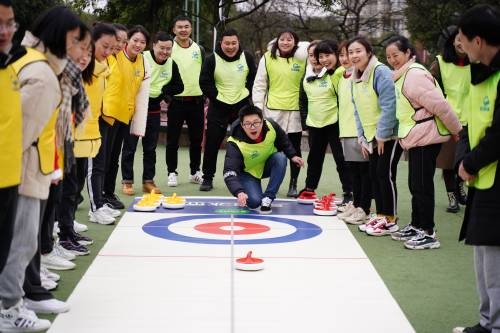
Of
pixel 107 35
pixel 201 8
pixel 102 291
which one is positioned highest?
pixel 201 8

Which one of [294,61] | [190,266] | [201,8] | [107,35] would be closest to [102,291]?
[190,266]

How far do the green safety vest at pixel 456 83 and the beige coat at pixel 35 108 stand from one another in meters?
4.11

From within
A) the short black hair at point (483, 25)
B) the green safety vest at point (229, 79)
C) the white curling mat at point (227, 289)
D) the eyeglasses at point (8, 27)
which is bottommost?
the white curling mat at point (227, 289)

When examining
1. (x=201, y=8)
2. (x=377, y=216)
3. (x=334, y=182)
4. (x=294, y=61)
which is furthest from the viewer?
(x=201, y=8)

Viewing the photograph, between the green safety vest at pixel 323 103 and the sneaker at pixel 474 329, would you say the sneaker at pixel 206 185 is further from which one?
the sneaker at pixel 474 329

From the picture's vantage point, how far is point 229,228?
6.27 meters

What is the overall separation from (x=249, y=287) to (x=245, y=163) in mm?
2900

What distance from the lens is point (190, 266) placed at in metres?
5.03

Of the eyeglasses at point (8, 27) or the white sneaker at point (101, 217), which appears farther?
the white sneaker at point (101, 217)

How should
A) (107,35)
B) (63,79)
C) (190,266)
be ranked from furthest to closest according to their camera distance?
(107,35)
(190,266)
(63,79)

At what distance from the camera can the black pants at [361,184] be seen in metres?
6.70

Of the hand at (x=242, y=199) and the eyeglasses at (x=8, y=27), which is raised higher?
the eyeglasses at (x=8, y=27)

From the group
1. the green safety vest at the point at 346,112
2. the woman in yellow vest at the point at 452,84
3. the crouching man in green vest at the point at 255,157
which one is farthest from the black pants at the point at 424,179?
the crouching man in green vest at the point at 255,157

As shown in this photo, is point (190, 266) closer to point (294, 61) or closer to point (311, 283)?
point (311, 283)
